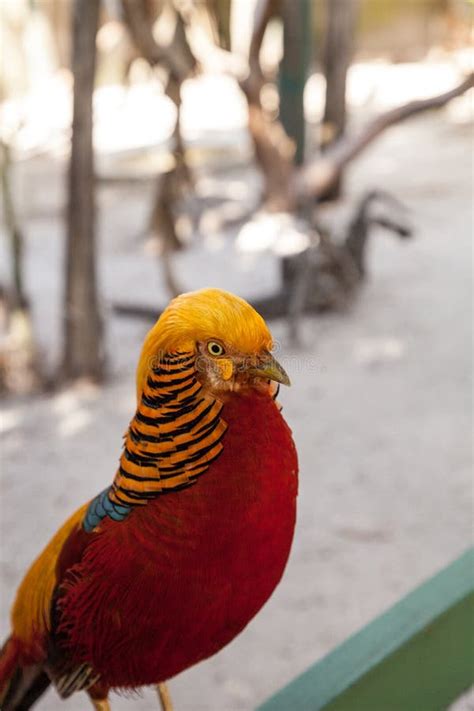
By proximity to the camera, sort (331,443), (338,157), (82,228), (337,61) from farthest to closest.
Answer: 1. (337,61)
2. (338,157)
3. (82,228)
4. (331,443)

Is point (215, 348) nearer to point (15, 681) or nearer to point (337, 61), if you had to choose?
point (15, 681)

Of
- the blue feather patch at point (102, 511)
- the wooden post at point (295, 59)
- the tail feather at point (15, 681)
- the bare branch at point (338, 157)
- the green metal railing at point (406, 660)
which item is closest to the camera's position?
the blue feather patch at point (102, 511)

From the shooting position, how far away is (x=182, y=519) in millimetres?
1066

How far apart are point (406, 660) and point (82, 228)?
7.45 ft

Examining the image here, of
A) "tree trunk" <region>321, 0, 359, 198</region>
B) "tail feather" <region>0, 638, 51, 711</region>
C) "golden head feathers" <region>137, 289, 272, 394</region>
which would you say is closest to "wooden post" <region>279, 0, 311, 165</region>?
"tree trunk" <region>321, 0, 359, 198</region>

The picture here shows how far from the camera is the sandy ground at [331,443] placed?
2.31 metres

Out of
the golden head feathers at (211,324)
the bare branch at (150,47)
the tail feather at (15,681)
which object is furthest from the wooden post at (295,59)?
the golden head feathers at (211,324)

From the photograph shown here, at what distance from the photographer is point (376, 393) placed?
3.70 m

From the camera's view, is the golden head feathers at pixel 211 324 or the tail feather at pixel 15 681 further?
the tail feather at pixel 15 681

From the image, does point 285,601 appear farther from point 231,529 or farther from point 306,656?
point 231,529

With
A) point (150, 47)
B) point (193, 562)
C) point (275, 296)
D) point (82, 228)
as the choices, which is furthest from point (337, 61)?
Result: point (193, 562)

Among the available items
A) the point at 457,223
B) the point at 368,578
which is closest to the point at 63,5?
the point at 457,223

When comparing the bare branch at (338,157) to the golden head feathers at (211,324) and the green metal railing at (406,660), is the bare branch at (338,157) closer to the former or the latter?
the green metal railing at (406,660)

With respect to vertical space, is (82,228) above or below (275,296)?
above
